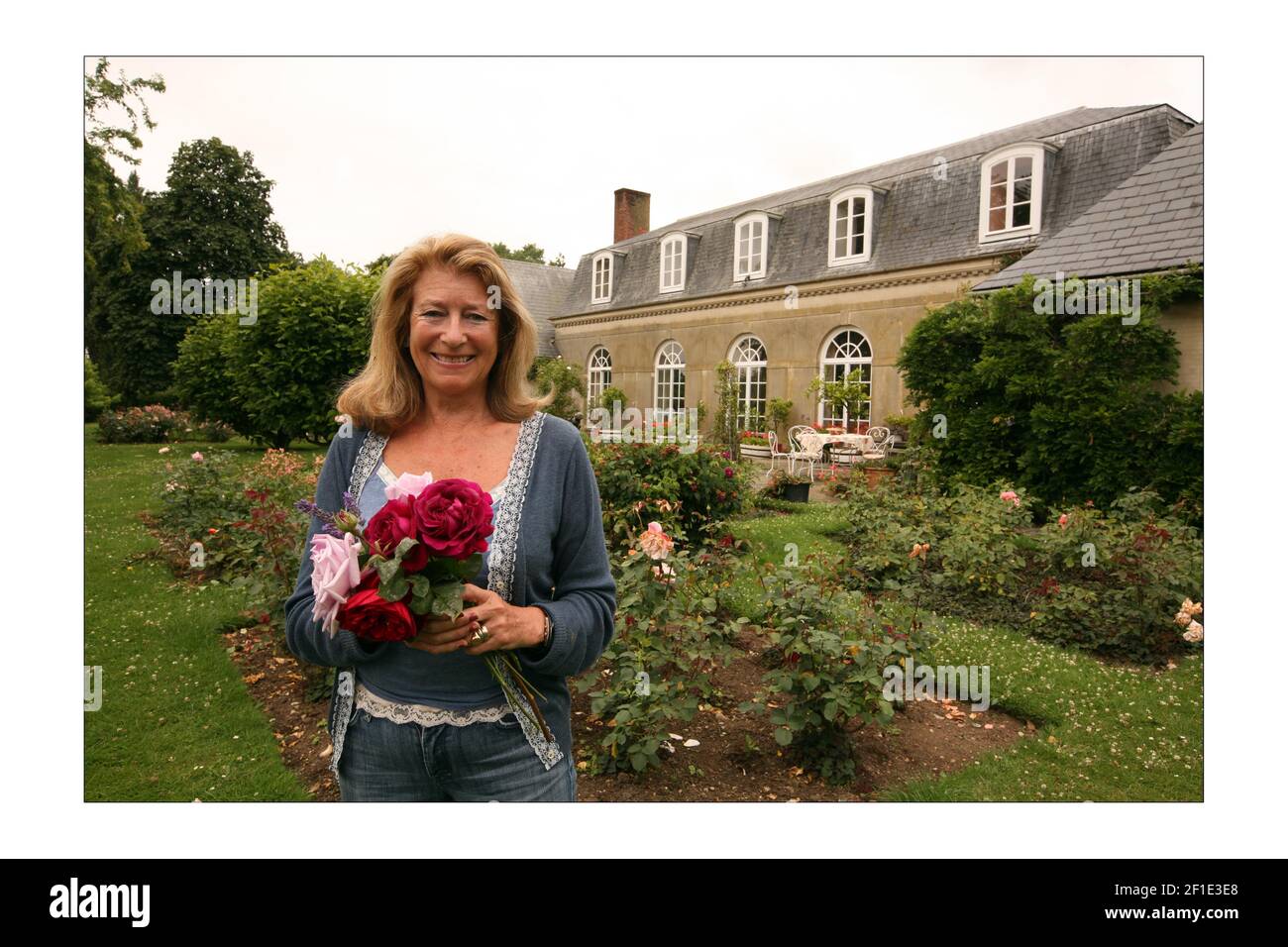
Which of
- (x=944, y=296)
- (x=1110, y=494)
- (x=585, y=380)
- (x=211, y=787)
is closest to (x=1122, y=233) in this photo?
(x=1110, y=494)

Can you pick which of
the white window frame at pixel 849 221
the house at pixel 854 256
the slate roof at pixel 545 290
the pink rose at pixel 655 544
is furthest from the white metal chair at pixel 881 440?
the slate roof at pixel 545 290

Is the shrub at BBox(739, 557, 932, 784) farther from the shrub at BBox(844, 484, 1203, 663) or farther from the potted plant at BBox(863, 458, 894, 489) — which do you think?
the potted plant at BBox(863, 458, 894, 489)

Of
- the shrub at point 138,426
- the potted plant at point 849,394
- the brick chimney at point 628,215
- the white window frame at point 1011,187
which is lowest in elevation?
the shrub at point 138,426

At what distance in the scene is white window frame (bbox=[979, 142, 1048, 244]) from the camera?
1230 cm

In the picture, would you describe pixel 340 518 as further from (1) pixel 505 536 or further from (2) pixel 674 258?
(2) pixel 674 258

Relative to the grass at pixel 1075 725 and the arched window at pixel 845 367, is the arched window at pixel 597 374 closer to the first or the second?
the arched window at pixel 845 367

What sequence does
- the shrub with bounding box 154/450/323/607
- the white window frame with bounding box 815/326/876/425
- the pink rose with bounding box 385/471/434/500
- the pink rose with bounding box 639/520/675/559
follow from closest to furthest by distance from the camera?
the pink rose with bounding box 385/471/434/500
the pink rose with bounding box 639/520/675/559
the shrub with bounding box 154/450/323/607
the white window frame with bounding box 815/326/876/425

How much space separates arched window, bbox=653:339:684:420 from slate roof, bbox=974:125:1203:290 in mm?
10997

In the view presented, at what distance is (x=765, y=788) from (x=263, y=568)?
3.40 metres

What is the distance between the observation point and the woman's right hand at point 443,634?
1.46m

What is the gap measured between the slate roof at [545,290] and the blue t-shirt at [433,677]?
69.0 feet

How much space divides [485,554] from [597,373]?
20722 millimetres

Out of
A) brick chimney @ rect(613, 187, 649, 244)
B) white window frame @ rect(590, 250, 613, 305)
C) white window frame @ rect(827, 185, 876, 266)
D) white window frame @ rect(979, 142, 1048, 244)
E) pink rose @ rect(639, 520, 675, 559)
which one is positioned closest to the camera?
pink rose @ rect(639, 520, 675, 559)

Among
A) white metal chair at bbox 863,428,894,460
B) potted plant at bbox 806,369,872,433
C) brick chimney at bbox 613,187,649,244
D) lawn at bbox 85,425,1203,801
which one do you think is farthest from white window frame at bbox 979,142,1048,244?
brick chimney at bbox 613,187,649,244
